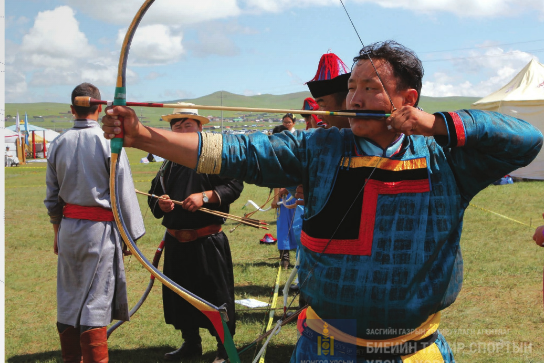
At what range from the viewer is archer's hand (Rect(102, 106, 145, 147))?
151 centimetres

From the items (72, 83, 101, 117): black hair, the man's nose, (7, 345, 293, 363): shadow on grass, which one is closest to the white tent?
(7, 345, 293, 363): shadow on grass

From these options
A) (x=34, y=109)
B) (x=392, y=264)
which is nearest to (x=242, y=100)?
(x=392, y=264)

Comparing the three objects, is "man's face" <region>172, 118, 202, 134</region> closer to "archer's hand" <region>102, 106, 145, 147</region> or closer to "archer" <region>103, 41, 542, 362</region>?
"archer" <region>103, 41, 542, 362</region>

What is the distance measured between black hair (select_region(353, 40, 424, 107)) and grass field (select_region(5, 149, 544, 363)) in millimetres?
2577

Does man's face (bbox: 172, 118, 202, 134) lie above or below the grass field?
above

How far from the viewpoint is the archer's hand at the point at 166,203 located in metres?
3.80

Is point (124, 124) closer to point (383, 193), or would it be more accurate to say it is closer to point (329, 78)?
point (383, 193)

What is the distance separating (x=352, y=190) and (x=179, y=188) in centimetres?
247

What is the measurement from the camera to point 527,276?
18.7 ft

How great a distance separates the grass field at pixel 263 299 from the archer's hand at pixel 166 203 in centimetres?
118

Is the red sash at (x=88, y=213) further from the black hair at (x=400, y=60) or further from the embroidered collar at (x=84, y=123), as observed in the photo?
the black hair at (x=400, y=60)

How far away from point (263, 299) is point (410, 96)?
3861mm

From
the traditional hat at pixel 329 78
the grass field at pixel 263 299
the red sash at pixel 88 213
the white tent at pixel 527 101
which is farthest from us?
the white tent at pixel 527 101

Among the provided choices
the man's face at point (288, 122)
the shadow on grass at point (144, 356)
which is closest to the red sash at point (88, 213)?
the shadow on grass at point (144, 356)
